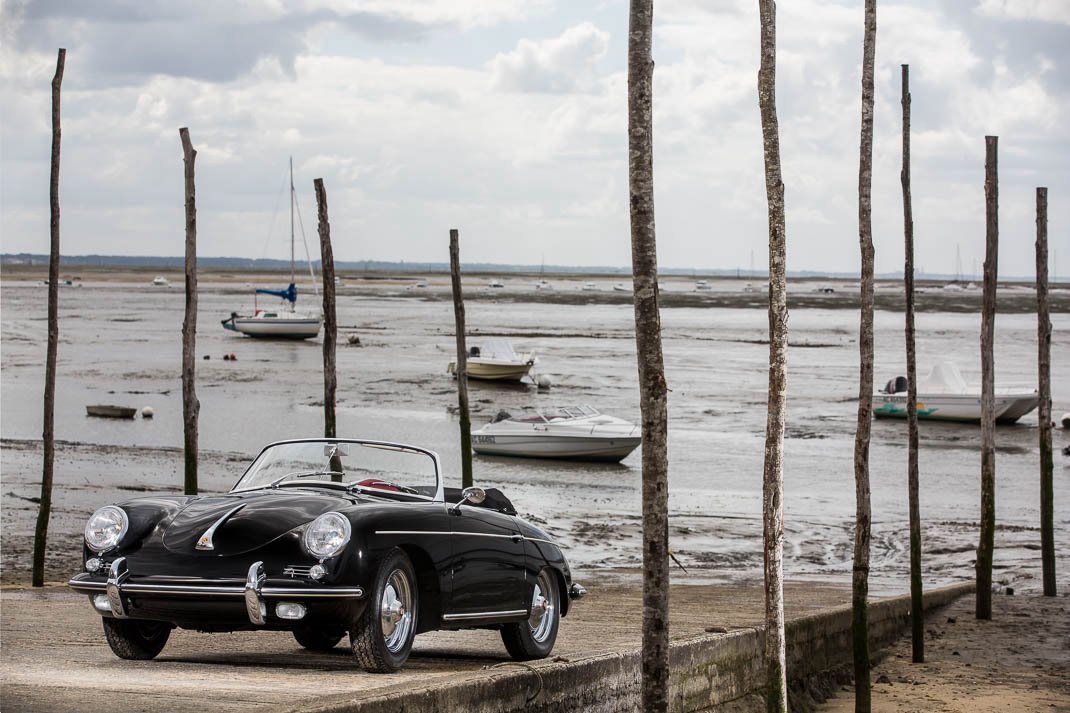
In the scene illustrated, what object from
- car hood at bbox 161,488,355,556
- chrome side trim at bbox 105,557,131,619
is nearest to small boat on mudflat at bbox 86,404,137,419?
car hood at bbox 161,488,355,556

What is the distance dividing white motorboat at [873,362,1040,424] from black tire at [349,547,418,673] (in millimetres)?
41052

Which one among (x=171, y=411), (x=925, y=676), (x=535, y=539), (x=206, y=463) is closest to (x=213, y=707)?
(x=535, y=539)

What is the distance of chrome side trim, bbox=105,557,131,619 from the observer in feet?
27.8

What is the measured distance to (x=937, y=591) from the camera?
63.3 feet

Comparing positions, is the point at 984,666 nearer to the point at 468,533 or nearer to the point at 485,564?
the point at 485,564

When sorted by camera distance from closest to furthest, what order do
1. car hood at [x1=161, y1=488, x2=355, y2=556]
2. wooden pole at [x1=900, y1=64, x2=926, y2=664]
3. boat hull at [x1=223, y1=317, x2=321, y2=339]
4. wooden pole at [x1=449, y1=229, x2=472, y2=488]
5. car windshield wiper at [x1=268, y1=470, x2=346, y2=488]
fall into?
car hood at [x1=161, y1=488, x2=355, y2=556]
car windshield wiper at [x1=268, y1=470, x2=346, y2=488]
wooden pole at [x1=900, y1=64, x2=926, y2=664]
wooden pole at [x1=449, y1=229, x2=472, y2=488]
boat hull at [x1=223, y1=317, x2=321, y2=339]

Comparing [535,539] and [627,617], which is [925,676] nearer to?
[627,617]

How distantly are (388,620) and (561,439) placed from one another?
29410 millimetres

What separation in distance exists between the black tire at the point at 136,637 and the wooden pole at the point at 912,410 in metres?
9.13

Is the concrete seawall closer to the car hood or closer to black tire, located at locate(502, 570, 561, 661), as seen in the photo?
black tire, located at locate(502, 570, 561, 661)

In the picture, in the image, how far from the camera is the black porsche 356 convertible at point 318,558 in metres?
8.22

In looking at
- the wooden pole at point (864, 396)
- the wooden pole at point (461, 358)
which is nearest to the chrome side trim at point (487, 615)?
the wooden pole at point (864, 396)

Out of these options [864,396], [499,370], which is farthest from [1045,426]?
[499,370]

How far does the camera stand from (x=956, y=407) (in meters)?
48.7
